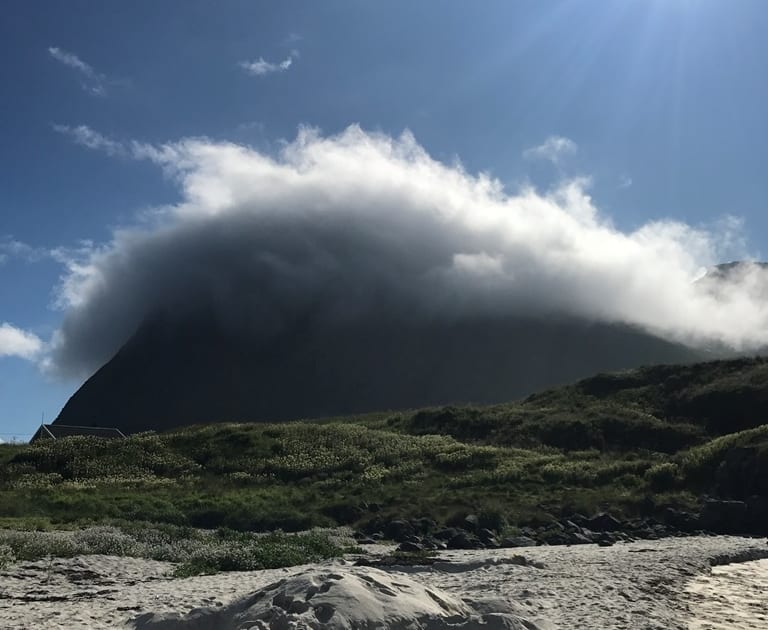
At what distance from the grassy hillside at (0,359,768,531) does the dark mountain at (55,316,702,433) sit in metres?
48.8

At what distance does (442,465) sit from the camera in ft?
158

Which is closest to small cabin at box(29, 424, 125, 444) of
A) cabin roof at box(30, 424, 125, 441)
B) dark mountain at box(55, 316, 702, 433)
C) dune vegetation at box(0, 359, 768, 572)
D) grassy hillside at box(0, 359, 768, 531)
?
cabin roof at box(30, 424, 125, 441)

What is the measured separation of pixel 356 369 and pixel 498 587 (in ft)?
388

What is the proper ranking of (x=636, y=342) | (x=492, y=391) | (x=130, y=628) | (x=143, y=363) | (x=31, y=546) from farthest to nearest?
(x=143, y=363), (x=636, y=342), (x=492, y=391), (x=31, y=546), (x=130, y=628)

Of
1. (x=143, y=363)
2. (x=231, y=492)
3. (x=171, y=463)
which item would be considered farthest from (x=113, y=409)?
(x=231, y=492)

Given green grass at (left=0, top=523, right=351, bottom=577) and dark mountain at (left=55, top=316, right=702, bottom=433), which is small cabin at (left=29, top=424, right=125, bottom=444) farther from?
green grass at (left=0, top=523, right=351, bottom=577)

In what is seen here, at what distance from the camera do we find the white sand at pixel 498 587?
467 inches

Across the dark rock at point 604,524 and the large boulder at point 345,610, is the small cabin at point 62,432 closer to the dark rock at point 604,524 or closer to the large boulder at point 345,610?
the dark rock at point 604,524

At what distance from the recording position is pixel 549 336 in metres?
133

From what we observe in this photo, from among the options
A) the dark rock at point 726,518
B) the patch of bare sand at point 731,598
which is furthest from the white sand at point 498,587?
the dark rock at point 726,518

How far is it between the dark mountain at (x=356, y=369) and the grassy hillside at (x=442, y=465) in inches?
1922

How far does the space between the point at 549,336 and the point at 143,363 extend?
7990 centimetres

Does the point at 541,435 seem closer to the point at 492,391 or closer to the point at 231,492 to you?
the point at 231,492

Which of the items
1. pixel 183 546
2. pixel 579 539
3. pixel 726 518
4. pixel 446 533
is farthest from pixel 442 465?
pixel 183 546
